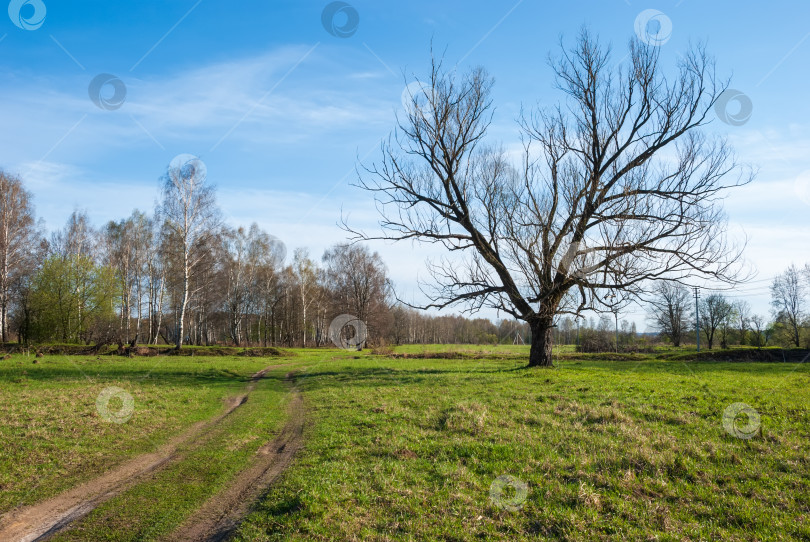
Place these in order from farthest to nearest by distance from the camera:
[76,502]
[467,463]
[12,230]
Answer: [12,230], [467,463], [76,502]

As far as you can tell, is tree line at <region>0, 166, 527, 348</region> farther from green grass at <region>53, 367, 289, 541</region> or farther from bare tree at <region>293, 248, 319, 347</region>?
green grass at <region>53, 367, 289, 541</region>

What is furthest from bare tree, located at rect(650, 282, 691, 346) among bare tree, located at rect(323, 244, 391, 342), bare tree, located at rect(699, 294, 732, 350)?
bare tree, located at rect(323, 244, 391, 342)

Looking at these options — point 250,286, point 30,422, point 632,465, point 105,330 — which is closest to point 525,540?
point 632,465

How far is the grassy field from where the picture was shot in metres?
5.65

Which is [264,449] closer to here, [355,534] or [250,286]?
[355,534]

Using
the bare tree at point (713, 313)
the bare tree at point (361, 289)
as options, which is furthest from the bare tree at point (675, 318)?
the bare tree at point (361, 289)

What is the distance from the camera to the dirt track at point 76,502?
5.66 meters

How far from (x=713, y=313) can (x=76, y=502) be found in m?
87.0

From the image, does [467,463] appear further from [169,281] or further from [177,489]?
[169,281]

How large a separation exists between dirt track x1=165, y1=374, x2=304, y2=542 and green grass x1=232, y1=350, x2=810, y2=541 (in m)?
0.31

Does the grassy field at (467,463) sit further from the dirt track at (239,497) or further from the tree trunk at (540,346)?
the tree trunk at (540,346)

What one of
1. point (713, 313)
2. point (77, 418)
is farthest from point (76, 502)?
point (713, 313)

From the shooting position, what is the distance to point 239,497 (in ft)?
22.1

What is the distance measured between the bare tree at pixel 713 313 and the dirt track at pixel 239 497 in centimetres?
8086
